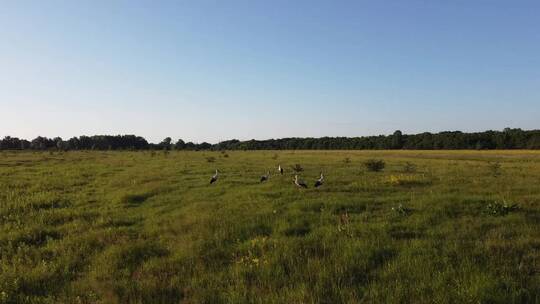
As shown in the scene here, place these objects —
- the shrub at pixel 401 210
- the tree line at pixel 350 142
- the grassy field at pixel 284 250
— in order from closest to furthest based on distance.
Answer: the grassy field at pixel 284 250, the shrub at pixel 401 210, the tree line at pixel 350 142

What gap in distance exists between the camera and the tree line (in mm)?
91500

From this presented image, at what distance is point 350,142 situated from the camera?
134m

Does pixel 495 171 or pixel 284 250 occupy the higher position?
pixel 495 171

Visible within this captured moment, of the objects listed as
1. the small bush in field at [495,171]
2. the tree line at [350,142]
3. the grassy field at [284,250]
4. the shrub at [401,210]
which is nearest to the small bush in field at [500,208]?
the grassy field at [284,250]

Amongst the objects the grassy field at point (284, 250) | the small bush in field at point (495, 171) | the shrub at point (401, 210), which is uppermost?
the small bush in field at point (495, 171)

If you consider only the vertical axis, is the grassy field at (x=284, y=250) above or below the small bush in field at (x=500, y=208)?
below

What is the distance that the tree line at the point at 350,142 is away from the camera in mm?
91500

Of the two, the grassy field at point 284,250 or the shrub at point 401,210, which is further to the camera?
the shrub at point 401,210

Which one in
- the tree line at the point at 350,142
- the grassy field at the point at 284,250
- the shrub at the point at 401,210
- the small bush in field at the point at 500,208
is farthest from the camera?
the tree line at the point at 350,142

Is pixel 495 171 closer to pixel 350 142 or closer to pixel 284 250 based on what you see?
pixel 284 250

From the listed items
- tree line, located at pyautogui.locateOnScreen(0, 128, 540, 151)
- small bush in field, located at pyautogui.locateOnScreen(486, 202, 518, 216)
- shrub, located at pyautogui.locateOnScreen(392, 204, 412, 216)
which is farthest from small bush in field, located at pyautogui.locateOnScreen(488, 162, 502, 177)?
tree line, located at pyautogui.locateOnScreen(0, 128, 540, 151)

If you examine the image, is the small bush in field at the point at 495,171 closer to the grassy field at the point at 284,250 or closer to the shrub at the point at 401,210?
the grassy field at the point at 284,250

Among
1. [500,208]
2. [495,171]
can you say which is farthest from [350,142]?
[500,208]

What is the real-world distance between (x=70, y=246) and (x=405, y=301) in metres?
7.76
